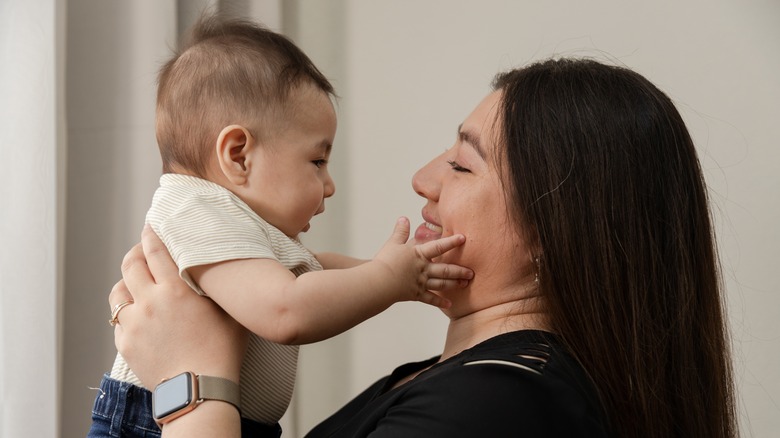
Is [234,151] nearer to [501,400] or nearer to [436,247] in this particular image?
[436,247]

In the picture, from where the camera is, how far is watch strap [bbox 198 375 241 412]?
1.11 m

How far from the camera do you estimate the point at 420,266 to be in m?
1.20

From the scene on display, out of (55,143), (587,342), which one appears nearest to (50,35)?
(55,143)

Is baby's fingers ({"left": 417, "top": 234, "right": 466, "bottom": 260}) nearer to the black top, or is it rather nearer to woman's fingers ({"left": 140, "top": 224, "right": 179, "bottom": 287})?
the black top

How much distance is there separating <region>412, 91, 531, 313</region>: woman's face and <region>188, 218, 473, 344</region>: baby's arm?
11 centimetres

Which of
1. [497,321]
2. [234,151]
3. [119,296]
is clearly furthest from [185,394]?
[497,321]

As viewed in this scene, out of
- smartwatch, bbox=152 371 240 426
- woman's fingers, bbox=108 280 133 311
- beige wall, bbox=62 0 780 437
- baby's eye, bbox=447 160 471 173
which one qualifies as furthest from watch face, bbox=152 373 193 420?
beige wall, bbox=62 0 780 437

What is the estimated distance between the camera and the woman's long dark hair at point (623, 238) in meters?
1.12

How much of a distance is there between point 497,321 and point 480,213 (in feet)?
0.59

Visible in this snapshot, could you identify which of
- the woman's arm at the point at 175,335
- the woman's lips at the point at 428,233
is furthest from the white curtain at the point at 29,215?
the woman's lips at the point at 428,233

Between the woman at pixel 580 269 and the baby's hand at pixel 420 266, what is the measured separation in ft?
0.10

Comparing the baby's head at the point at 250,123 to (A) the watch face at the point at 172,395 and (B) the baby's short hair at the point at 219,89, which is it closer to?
(B) the baby's short hair at the point at 219,89

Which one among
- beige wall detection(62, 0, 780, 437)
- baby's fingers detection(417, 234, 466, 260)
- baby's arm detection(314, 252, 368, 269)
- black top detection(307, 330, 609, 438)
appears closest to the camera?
black top detection(307, 330, 609, 438)

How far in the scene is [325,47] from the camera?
2441 millimetres
